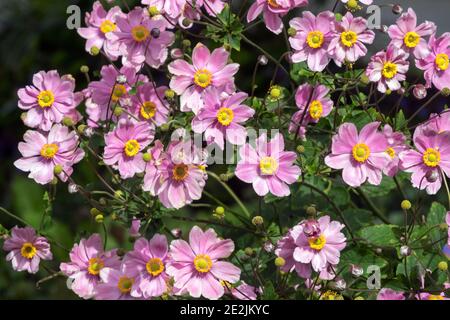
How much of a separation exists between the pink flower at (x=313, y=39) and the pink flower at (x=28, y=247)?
508mm

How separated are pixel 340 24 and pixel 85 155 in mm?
458

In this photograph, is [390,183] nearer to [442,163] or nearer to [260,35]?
[442,163]

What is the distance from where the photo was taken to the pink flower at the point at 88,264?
1.23m

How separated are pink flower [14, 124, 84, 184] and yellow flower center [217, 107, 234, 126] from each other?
245 mm

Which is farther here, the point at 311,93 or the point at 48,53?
the point at 48,53

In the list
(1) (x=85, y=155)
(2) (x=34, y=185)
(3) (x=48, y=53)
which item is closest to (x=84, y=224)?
(2) (x=34, y=185)

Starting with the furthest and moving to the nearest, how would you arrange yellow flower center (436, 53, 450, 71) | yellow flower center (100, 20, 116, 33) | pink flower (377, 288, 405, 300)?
yellow flower center (100, 20, 116, 33) < yellow flower center (436, 53, 450, 71) < pink flower (377, 288, 405, 300)

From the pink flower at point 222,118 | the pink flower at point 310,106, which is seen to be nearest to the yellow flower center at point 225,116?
the pink flower at point 222,118

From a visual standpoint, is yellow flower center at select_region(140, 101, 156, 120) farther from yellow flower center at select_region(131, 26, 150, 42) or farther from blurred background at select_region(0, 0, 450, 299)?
blurred background at select_region(0, 0, 450, 299)

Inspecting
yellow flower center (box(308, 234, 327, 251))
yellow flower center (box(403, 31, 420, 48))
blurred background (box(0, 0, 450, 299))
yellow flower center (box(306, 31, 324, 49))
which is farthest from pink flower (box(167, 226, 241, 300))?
blurred background (box(0, 0, 450, 299))

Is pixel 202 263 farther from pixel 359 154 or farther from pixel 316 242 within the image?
pixel 359 154

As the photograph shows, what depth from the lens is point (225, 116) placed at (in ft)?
3.76

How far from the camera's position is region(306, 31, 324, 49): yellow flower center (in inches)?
46.9

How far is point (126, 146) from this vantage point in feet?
3.94
